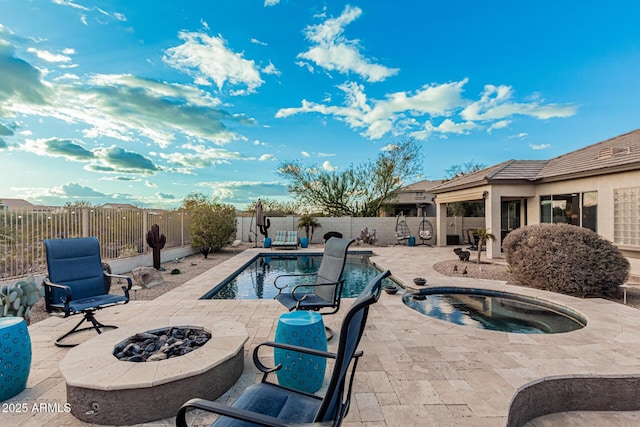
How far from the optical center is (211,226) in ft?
39.0

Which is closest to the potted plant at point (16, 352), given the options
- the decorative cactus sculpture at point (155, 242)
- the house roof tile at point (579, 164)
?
the decorative cactus sculpture at point (155, 242)

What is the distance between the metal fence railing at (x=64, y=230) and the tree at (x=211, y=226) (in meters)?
1.42

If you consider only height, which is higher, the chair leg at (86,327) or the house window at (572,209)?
the house window at (572,209)

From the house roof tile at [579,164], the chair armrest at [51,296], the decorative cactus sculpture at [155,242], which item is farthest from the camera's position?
the decorative cactus sculpture at [155,242]

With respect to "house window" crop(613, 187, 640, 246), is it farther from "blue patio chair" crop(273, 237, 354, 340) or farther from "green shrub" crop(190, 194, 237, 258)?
"green shrub" crop(190, 194, 237, 258)

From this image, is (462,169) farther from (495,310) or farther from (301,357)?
(301,357)

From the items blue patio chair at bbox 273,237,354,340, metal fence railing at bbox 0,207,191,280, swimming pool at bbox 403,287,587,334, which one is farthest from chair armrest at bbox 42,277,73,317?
swimming pool at bbox 403,287,587,334

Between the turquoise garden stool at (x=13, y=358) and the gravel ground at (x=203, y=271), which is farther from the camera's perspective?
the gravel ground at (x=203, y=271)

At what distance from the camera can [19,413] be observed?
7.19ft

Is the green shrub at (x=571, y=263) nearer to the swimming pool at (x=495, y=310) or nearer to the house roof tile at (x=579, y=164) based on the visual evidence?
the swimming pool at (x=495, y=310)

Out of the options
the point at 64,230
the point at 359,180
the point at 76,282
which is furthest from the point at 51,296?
the point at 359,180

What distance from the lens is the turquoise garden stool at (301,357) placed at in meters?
2.46

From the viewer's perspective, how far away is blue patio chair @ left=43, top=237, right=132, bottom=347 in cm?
344

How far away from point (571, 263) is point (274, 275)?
7.16 m
